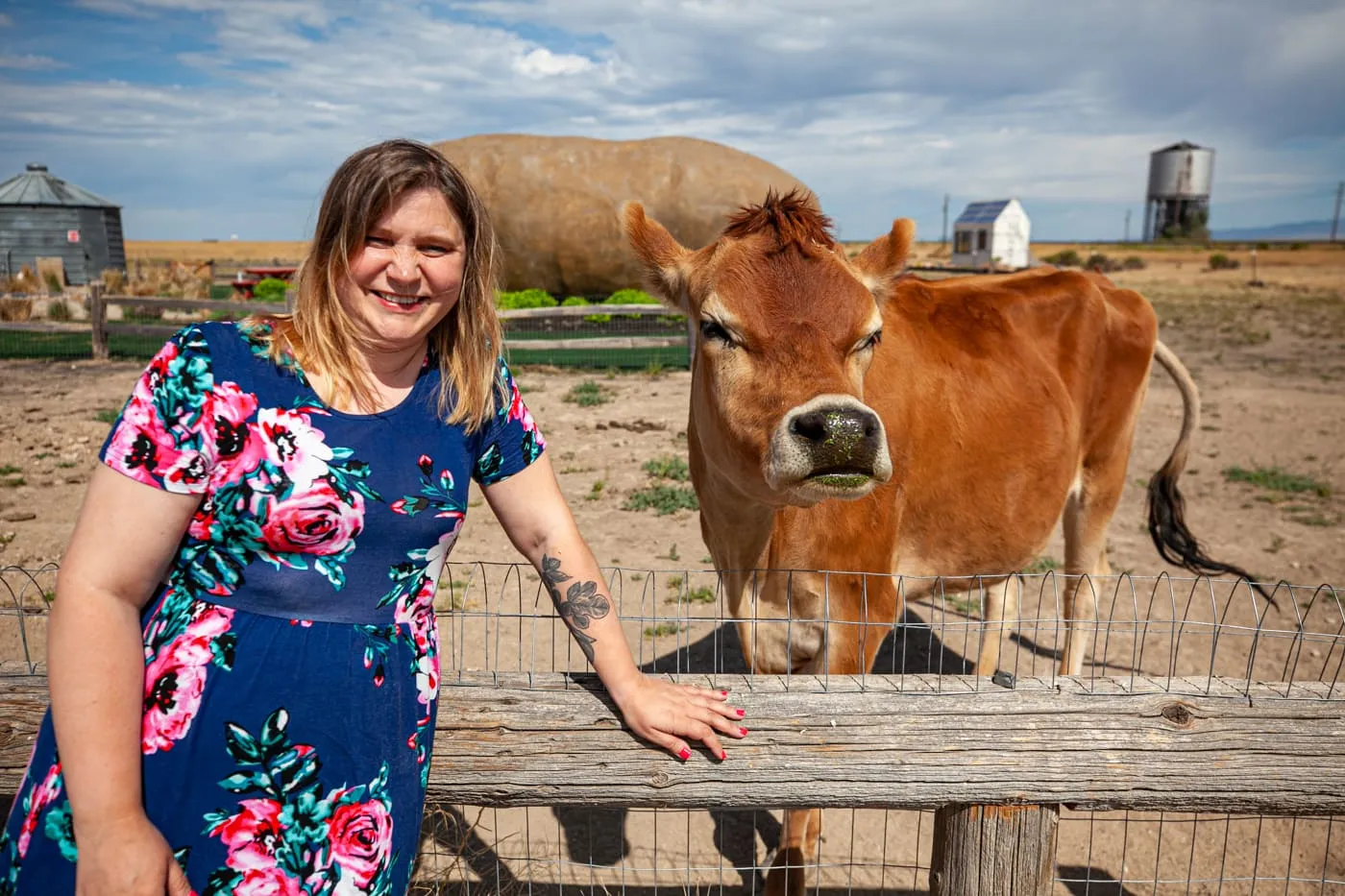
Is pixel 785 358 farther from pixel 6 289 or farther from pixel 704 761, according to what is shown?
pixel 6 289

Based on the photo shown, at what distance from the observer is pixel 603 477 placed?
877 centimetres

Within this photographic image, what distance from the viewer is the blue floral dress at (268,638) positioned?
1.57m

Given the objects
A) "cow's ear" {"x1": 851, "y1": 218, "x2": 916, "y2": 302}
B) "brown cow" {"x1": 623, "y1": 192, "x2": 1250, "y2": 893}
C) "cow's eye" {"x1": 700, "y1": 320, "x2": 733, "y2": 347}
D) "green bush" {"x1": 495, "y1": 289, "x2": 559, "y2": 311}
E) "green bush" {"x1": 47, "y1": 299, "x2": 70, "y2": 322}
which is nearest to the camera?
"brown cow" {"x1": 623, "y1": 192, "x2": 1250, "y2": 893}

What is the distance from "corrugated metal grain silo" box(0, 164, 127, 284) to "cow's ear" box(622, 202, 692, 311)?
2841cm

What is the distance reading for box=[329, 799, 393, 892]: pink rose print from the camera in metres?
1.72

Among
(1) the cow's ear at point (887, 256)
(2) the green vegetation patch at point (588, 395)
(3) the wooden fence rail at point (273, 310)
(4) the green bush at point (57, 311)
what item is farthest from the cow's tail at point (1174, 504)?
(4) the green bush at point (57, 311)

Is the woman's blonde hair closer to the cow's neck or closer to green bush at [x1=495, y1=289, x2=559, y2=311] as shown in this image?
the cow's neck

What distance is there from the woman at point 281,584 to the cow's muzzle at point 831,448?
90cm

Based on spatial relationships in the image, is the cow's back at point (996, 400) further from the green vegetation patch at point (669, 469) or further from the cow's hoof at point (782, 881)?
the green vegetation patch at point (669, 469)

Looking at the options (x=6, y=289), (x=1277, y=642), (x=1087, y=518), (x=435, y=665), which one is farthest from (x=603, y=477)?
(x=6, y=289)

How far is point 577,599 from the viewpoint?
2129 millimetres

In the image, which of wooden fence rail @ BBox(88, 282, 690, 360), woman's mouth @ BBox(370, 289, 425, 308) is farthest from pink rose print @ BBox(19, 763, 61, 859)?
wooden fence rail @ BBox(88, 282, 690, 360)

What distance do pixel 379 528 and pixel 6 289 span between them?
23.8 meters

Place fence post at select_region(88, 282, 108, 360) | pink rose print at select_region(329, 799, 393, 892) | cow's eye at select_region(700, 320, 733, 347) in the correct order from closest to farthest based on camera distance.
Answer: pink rose print at select_region(329, 799, 393, 892) → cow's eye at select_region(700, 320, 733, 347) → fence post at select_region(88, 282, 108, 360)
